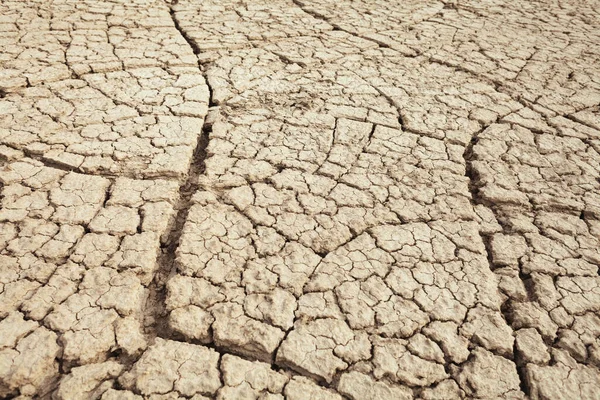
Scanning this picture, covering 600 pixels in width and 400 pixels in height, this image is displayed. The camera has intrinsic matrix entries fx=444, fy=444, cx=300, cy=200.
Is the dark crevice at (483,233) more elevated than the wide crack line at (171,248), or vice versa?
the dark crevice at (483,233)

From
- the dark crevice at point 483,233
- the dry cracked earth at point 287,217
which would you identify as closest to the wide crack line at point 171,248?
the dry cracked earth at point 287,217

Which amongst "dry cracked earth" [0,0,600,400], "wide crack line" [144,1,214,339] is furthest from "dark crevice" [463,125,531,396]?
"wide crack line" [144,1,214,339]

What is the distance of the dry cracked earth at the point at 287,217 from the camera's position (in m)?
1.34

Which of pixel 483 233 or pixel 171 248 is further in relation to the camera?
pixel 483 233

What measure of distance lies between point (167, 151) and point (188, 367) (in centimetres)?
113

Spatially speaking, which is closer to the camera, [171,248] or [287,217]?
[171,248]

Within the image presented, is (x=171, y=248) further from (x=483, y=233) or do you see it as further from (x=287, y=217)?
(x=483, y=233)

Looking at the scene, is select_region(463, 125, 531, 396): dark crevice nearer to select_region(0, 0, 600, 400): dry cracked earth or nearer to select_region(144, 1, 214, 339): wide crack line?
Answer: select_region(0, 0, 600, 400): dry cracked earth

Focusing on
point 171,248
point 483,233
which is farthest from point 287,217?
point 483,233

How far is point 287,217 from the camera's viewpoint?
1827 mm

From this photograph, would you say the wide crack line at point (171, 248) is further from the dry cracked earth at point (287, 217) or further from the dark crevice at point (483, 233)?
the dark crevice at point (483, 233)

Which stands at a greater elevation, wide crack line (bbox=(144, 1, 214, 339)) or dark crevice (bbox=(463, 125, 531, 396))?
dark crevice (bbox=(463, 125, 531, 396))

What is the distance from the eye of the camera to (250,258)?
1.64m

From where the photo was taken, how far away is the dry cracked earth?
1338 mm
